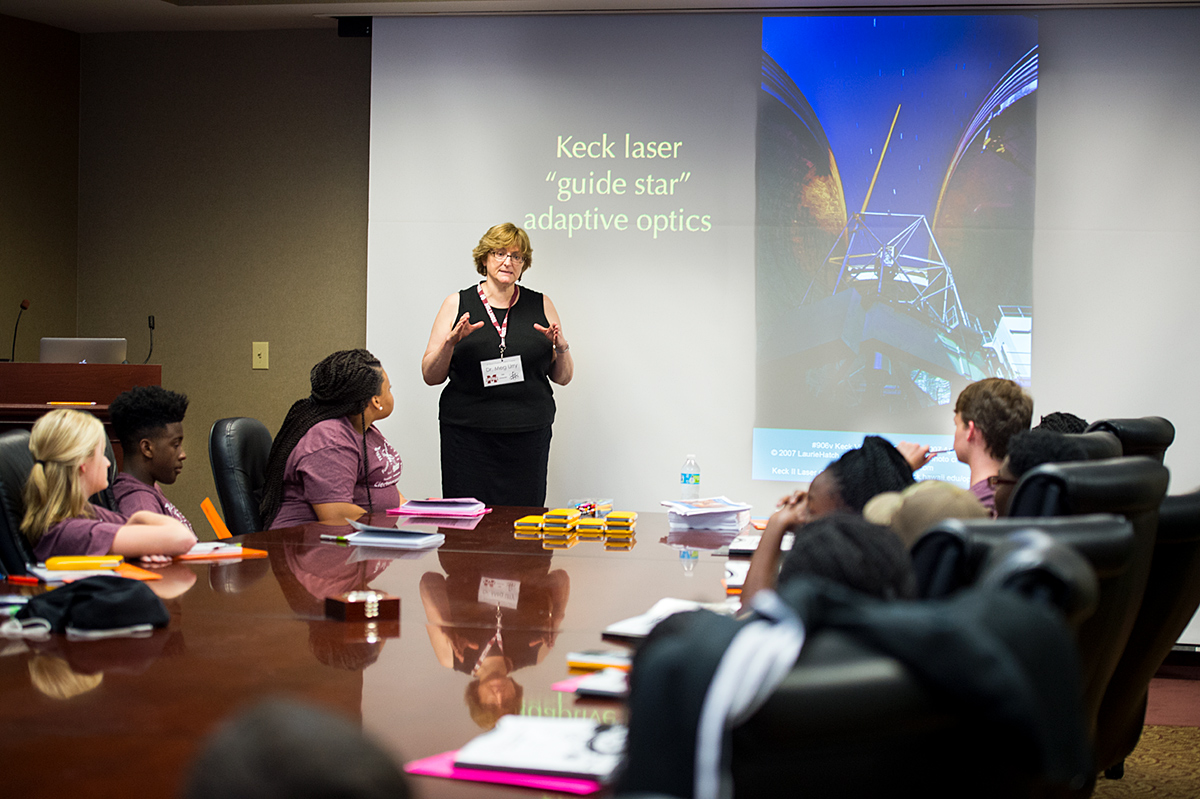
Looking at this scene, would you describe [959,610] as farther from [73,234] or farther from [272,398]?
[73,234]

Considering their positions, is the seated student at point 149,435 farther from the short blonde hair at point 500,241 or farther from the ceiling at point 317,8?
the ceiling at point 317,8

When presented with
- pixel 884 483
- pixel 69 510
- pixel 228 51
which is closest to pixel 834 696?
pixel 884 483

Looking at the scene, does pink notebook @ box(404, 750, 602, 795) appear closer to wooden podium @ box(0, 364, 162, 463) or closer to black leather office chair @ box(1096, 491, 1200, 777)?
black leather office chair @ box(1096, 491, 1200, 777)

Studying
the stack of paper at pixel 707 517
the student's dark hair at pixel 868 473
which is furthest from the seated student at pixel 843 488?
the stack of paper at pixel 707 517

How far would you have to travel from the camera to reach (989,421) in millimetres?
2893

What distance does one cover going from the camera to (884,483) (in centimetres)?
225

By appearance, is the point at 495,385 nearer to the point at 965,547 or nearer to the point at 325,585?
the point at 325,585

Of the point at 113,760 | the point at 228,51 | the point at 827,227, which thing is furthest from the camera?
the point at 228,51

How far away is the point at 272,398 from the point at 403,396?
1.03 m

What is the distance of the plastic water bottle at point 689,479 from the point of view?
16.2ft

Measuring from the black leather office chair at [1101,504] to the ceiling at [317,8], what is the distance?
390cm

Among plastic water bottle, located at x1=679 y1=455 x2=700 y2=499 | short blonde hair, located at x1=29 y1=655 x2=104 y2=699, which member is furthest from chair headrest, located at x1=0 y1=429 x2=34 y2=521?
plastic water bottle, located at x1=679 y1=455 x2=700 y2=499

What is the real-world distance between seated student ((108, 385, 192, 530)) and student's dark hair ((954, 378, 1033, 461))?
2282 mm

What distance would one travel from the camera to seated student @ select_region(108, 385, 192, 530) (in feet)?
9.82
